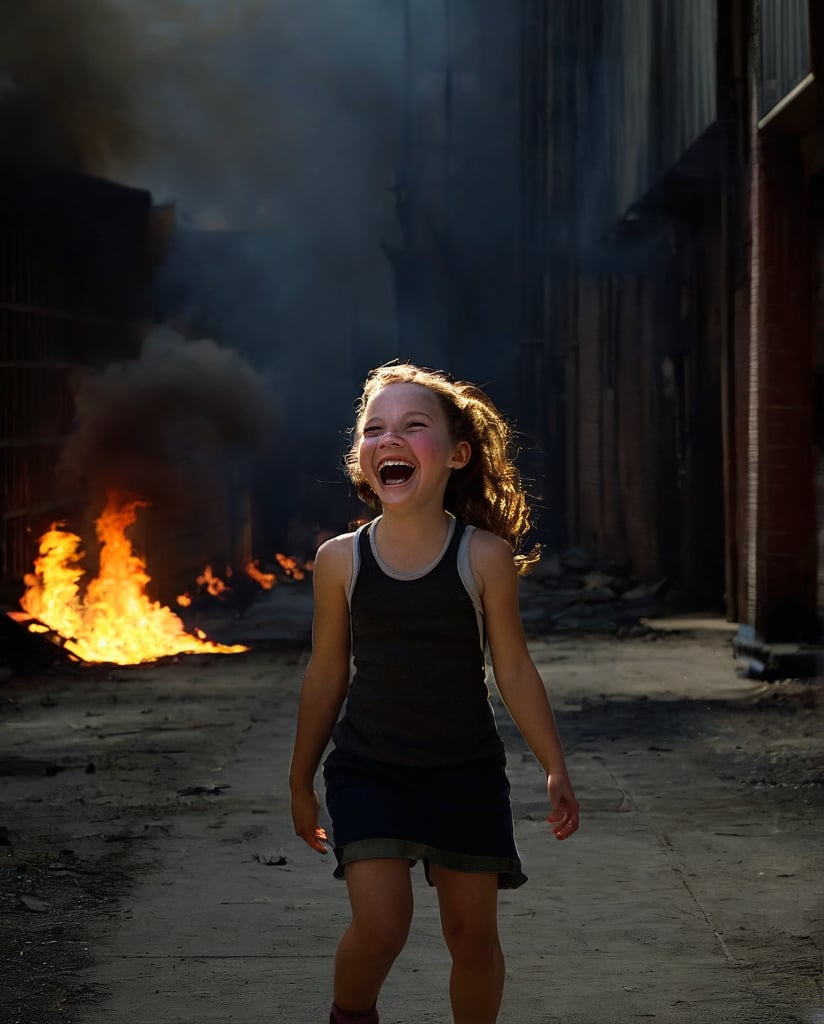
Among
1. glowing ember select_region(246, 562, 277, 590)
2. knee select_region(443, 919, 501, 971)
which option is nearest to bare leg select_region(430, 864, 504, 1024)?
knee select_region(443, 919, 501, 971)

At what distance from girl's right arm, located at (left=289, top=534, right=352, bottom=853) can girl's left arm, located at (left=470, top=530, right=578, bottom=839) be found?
311 millimetres

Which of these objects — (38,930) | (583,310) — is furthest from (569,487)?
(38,930)

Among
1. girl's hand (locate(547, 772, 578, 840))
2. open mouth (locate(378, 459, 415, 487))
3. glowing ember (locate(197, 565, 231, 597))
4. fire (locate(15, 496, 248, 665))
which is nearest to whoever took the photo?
girl's hand (locate(547, 772, 578, 840))

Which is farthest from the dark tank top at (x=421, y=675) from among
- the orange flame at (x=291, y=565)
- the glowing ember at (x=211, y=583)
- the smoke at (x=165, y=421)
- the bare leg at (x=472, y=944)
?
the orange flame at (x=291, y=565)

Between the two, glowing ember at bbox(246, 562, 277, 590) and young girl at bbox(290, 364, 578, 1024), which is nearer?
young girl at bbox(290, 364, 578, 1024)

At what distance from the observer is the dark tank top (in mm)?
3168

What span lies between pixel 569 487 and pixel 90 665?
14.2 meters

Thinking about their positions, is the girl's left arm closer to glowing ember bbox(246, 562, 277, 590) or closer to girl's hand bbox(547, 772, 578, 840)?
girl's hand bbox(547, 772, 578, 840)

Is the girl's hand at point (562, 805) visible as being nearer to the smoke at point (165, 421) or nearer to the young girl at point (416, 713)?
the young girl at point (416, 713)

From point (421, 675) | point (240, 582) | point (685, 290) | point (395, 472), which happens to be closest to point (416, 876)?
point (421, 675)

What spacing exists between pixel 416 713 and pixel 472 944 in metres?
0.49

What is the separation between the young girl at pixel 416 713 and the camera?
3.07 m

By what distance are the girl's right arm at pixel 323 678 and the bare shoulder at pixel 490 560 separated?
282 mm

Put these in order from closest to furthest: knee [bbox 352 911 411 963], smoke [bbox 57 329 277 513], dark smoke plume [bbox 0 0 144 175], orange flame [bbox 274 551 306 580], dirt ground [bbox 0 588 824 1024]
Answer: knee [bbox 352 911 411 963] → dirt ground [bbox 0 588 824 1024] → dark smoke plume [bbox 0 0 144 175] → smoke [bbox 57 329 277 513] → orange flame [bbox 274 551 306 580]
